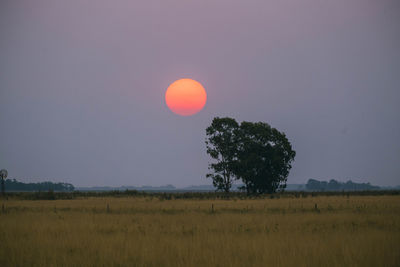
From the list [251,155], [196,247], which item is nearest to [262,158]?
[251,155]

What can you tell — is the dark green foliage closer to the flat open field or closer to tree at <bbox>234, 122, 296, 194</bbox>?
tree at <bbox>234, 122, 296, 194</bbox>

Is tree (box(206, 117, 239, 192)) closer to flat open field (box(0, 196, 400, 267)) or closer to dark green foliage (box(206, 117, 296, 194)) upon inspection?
dark green foliage (box(206, 117, 296, 194))

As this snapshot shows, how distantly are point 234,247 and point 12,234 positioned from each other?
1127cm

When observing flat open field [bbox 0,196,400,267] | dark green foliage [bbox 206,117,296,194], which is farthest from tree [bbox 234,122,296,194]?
flat open field [bbox 0,196,400,267]

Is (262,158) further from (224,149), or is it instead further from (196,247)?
(196,247)

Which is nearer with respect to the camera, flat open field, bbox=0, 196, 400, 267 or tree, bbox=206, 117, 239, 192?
flat open field, bbox=0, 196, 400, 267

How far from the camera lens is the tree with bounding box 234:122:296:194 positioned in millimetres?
70688

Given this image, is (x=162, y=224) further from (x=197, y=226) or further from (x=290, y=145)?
(x=290, y=145)

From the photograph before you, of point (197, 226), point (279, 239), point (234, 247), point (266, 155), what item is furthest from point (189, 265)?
point (266, 155)

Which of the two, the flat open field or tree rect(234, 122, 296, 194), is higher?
tree rect(234, 122, 296, 194)

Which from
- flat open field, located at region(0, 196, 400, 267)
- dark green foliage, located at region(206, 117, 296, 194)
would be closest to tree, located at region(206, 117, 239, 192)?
dark green foliage, located at region(206, 117, 296, 194)

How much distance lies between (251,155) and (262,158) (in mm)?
2839

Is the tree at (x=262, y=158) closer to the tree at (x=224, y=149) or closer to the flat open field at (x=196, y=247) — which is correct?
the tree at (x=224, y=149)

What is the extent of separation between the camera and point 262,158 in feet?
236
